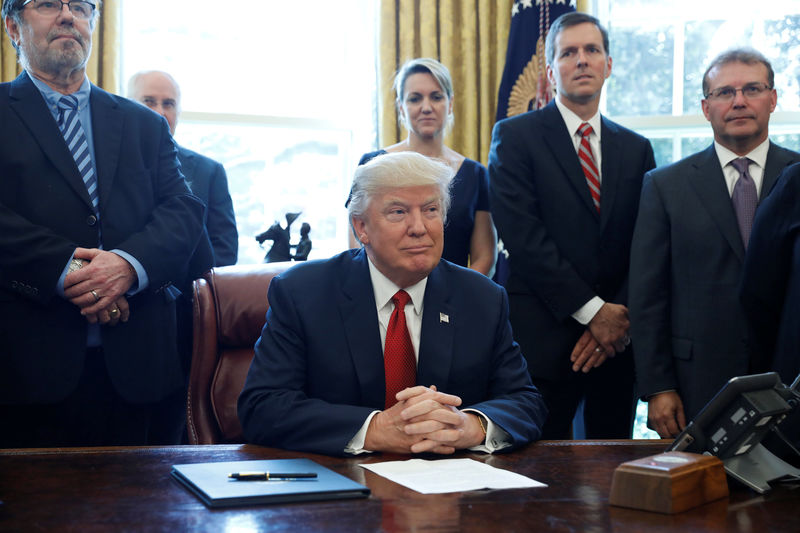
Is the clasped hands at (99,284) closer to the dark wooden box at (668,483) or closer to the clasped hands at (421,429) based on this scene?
the clasped hands at (421,429)

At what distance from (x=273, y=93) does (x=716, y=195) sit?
9.33 ft

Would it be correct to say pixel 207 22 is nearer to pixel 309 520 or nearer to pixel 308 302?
pixel 308 302

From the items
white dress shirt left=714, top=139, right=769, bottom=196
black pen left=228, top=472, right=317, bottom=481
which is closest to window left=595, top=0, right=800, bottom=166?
white dress shirt left=714, top=139, right=769, bottom=196

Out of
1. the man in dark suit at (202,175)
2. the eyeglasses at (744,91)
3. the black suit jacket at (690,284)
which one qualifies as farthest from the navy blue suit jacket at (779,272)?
the man in dark suit at (202,175)

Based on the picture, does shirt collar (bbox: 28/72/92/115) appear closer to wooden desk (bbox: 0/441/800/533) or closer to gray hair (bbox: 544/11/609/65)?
wooden desk (bbox: 0/441/800/533)

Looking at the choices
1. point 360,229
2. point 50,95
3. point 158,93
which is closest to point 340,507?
point 360,229

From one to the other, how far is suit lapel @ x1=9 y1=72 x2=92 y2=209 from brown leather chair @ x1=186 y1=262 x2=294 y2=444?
46cm

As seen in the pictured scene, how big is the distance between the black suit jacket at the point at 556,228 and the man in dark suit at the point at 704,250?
5.6 inches

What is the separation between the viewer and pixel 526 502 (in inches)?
56.2

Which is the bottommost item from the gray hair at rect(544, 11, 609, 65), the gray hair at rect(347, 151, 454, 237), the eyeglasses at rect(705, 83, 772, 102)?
the gray hair at rect(347, 151, 454, 237)

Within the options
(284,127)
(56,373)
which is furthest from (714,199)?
(284,127)

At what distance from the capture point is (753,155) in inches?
113

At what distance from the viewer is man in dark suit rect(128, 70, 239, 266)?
3410 mm

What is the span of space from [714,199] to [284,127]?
2717 mm
